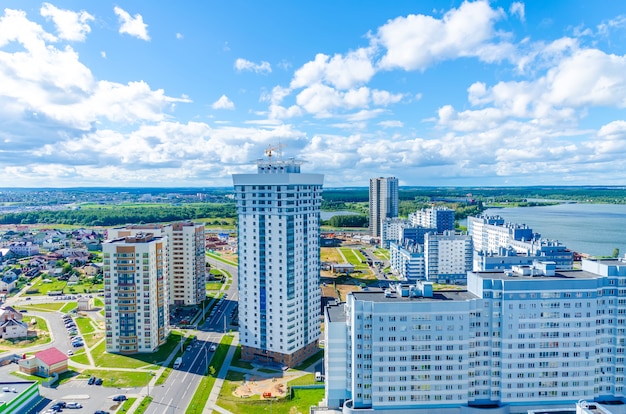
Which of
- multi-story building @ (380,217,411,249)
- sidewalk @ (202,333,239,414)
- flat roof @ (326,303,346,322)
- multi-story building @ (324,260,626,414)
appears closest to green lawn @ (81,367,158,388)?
sidewalk @ (202,333,239,414)

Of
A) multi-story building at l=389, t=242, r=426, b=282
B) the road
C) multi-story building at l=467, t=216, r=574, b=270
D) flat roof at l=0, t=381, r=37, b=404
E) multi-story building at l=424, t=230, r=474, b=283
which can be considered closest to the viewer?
flat roof at l=0, t=381, r=37, b=404

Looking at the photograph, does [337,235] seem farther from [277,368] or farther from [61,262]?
[277,368]

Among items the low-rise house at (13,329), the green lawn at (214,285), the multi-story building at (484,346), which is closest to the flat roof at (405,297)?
the multi-story building at (484,346)

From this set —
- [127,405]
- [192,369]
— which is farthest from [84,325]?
[127,405]

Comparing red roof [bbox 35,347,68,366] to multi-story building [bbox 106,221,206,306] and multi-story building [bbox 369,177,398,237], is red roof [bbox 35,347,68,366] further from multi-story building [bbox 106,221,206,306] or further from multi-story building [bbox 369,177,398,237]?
multi-story building [bbox 369,177,398,237]

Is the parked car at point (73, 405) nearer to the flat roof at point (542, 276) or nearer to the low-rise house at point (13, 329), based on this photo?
the low-rise house at point (13, 329)

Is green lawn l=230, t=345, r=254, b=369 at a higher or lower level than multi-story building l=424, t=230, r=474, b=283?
lower

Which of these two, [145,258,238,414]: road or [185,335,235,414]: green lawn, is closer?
[185,335,235,414]: green lawn

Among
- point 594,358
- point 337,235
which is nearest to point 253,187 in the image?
point 594,358
